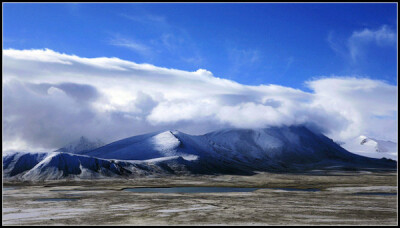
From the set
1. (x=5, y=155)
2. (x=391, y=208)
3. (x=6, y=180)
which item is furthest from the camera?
(x=5, y=155)

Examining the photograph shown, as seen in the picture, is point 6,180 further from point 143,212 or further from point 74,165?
point 143,212

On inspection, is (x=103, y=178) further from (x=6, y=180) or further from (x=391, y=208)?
(x=391, y=208)

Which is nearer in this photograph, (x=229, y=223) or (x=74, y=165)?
(x=229, y=223)

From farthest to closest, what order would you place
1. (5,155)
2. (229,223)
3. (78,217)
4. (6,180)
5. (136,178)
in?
1. (5,155)
2. (136,178)
3. (6,180)
4. (78,217)
5. (229,223)

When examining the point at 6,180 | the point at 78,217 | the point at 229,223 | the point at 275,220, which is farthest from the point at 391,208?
the point at 6,180

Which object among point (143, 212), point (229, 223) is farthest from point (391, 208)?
point (143, 212)

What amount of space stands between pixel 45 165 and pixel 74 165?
11696mm

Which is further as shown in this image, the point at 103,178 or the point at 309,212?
the point at 103,178

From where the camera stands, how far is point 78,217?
39250 mm

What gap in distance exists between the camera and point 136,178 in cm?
16100

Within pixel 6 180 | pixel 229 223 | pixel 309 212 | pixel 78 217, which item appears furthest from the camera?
pixel 6 180

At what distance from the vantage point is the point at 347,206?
50.1m

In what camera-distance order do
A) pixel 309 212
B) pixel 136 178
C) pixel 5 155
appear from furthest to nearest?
pixel 5 155 < pixel 136 178 < pixel 309 212

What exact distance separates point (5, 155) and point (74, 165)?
3720 cm
